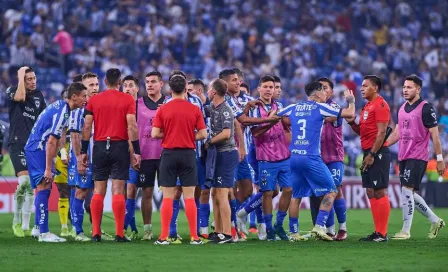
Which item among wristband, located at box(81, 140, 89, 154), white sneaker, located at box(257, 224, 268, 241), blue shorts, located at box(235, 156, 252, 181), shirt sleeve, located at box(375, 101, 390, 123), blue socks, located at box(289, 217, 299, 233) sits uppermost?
shirt sleeve, located at box(375, 101, 390, 123)

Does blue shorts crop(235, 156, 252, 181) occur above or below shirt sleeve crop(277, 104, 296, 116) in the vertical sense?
below

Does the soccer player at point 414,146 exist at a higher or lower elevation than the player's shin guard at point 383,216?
higher

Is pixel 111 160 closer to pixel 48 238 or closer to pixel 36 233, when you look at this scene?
pixel 48 238

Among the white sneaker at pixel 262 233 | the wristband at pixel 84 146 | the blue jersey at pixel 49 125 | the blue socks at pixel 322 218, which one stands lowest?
the white sneaker at pixel 262 233

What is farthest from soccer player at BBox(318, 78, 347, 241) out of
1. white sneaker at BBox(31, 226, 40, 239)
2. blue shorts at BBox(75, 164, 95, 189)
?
white sneaker at BBox(31, 226, 40, 239)

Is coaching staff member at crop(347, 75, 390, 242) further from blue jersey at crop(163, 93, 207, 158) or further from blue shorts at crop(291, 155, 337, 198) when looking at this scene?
blue jersey at crop(163, 93, 207, 158)

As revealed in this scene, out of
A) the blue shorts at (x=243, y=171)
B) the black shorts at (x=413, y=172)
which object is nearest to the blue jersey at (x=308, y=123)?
the blue shorts at (x=243, y=171)

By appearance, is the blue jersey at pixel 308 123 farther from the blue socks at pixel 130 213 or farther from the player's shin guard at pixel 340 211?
the blue socks at pixel 130 213

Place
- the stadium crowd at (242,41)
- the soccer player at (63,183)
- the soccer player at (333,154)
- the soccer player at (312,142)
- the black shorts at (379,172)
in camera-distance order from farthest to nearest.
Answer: the stadium crowd at (242,41), the soccer player at (63,183), the soccer player at (333,154), the black shorts at (379,172), the soccer player at (312,142)

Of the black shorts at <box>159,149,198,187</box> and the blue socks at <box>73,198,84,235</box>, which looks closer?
the black shorts at <box>159,149,198,187</box>

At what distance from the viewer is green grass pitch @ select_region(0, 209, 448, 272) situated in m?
11.3

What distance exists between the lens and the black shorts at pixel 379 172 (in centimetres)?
1520

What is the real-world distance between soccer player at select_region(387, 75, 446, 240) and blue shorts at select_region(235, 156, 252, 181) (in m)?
2.38

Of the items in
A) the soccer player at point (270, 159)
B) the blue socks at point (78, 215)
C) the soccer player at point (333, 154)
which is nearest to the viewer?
the blue socks at point (78, 215)
